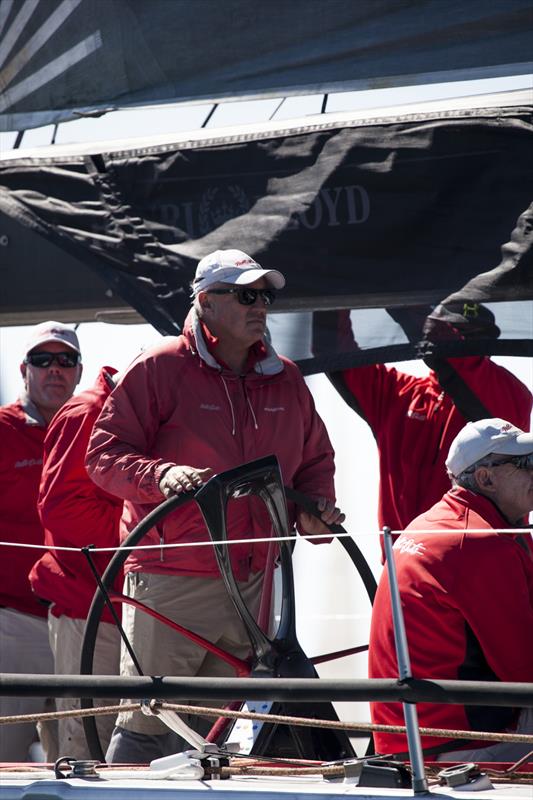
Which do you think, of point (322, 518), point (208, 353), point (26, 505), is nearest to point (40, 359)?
point (26, 505)

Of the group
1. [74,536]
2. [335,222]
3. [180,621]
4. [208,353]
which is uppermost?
[335,222]

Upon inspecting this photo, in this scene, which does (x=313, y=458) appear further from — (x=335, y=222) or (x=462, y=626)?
(x=462, y=626)

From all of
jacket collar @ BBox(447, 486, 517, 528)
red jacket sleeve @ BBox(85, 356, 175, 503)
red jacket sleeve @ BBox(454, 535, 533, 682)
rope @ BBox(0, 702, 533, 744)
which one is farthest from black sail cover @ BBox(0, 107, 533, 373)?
rope @ BBox(0, 702, 533, 744)

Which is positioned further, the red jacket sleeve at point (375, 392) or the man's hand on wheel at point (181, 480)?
the red jacket sleeve at point (375, 392)

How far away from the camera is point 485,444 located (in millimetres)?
2883

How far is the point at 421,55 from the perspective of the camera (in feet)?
13.1

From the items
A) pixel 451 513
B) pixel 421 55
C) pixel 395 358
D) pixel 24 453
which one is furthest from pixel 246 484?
pixel 421 55

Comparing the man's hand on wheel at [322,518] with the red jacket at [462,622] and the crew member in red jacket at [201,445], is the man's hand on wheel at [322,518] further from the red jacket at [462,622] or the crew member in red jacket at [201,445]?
the red jacket at [462,622]

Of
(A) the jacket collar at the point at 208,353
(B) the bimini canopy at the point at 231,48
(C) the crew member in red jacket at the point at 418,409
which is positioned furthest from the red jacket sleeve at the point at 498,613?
(B) the bimini canopy at the point at 231,48

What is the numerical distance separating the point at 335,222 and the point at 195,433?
0.86 m

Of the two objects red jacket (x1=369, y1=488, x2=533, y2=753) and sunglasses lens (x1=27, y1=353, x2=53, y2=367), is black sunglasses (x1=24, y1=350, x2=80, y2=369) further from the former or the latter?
red jacket (x1=369, y1=488, x2=533, y2=753)

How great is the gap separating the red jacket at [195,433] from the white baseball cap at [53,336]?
812 mm

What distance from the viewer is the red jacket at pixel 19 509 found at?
4.12 m

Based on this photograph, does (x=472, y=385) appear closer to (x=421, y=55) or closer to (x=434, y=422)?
(x=434, y=422)
